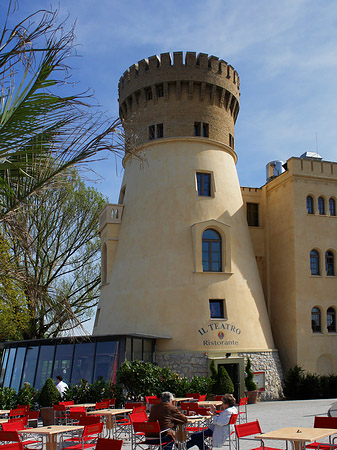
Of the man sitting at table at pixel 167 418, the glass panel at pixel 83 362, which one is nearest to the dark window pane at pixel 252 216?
the glass panel at pixel 83 362

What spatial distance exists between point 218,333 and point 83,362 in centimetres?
740

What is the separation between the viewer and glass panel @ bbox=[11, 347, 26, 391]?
28109mm

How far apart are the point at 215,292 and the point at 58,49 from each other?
24124 millimetres

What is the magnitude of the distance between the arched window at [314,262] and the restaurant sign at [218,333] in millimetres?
6599

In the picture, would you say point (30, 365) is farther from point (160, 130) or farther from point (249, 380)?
point (160, 130)

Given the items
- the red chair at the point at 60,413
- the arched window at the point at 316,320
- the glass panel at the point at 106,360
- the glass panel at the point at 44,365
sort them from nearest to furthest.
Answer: the red chair at the point at 60,413
the glass panel at the point at 106,360
the glass panel at the point at 44,365
the arched window at the point at 316,320

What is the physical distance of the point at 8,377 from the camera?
29516 mm

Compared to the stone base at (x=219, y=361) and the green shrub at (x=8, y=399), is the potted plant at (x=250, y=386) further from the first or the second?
the green shrub at (x=8, y=399)

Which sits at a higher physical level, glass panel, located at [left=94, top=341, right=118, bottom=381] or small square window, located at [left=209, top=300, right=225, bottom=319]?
small square window, located at [left=209, top=300, right=225, bottom=319]

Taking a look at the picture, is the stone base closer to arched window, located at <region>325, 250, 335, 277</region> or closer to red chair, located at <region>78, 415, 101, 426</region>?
arched window, located at <region>325, 250, 335, 277</region>

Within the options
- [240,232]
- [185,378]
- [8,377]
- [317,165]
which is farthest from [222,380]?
[317,165]

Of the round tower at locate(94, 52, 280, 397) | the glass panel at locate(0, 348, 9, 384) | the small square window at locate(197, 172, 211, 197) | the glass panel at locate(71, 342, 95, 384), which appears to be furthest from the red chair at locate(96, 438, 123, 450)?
the glass panel at locate(0, 348, 9, 384)

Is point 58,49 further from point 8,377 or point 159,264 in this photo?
point 8,377

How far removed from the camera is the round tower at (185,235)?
28156 mm
